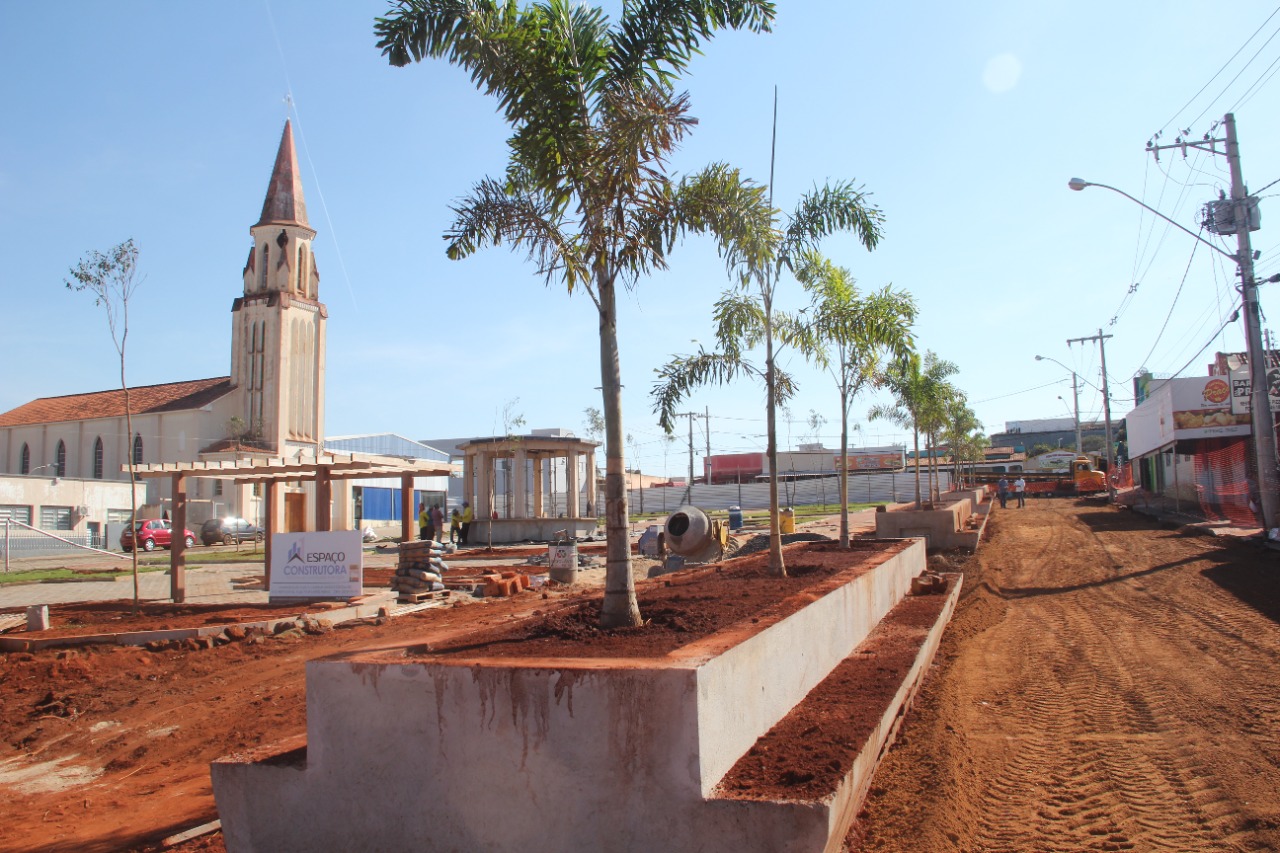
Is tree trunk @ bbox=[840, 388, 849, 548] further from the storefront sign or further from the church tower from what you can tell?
the church tower

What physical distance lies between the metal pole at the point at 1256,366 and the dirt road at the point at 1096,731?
5708mm

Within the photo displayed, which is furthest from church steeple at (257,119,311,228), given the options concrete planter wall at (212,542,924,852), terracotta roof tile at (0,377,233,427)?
concrete planter wall at (212,542,924,852)

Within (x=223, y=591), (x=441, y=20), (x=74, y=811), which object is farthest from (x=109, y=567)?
(x=441, y=20)

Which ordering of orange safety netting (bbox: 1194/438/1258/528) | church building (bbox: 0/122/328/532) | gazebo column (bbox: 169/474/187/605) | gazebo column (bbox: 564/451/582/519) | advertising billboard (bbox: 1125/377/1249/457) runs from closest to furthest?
gazebo column (bbox: 169/474/187/605) < orange safety netting (bbox: 1194/438/1258/528) < advertising billboard (bbox: 1125/377/1249/457) < gazebo column (bbox: 564/451/582/519) < church building (bbox: 0/122/328/532)

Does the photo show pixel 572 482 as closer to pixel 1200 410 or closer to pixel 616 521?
pixel 1200 410

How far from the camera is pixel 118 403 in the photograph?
5181cm

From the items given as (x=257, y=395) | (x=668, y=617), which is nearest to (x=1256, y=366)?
(x=668, y=617)

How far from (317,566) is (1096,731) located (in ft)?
35.5

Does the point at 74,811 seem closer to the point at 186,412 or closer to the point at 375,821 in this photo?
the point at 375,821

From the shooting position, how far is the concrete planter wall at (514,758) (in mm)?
3882

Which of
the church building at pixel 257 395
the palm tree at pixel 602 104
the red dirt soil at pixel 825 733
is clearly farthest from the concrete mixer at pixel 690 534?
the church building at pixel 257 395

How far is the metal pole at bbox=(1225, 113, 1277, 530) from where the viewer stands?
61.3 ft

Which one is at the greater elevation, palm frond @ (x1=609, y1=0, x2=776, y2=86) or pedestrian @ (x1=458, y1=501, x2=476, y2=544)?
palm frond @ (x1=609, y1=0, x2=776, y2=86)

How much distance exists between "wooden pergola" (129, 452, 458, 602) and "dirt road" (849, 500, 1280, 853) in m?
9.94
